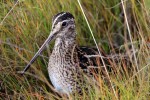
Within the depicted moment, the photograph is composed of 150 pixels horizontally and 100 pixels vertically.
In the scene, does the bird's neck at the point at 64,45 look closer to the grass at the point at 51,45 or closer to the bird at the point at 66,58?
the bird at the point at 66,58

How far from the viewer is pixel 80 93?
337 cm

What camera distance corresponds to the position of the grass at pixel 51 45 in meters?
3.15

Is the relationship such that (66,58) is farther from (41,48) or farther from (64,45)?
(41,48)

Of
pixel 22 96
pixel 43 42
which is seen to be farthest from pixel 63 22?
pixel 22 96

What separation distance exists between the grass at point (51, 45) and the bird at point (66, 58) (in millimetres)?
88

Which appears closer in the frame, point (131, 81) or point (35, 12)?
point (131, 81)

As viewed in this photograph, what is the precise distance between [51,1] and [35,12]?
17cm

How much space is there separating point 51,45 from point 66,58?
27 cm

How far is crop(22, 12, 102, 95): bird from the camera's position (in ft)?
11.2

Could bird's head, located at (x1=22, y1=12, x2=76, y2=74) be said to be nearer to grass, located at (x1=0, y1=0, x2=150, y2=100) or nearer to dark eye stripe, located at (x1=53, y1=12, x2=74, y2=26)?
dark eye stripe, located at (x1=53, y1=12, x2=74, y2=26)

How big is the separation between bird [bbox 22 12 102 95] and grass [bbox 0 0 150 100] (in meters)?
0.09

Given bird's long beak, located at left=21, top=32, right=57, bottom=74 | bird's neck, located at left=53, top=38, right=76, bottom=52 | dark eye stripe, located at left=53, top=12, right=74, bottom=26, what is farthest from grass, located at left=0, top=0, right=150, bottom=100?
dark eye stripe, located at left=53, top=12, right=74, bottom=26

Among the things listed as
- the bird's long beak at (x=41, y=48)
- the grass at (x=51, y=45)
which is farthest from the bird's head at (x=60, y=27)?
the grass at (x=51, y=45)

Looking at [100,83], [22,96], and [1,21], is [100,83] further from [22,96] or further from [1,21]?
[1,21]
